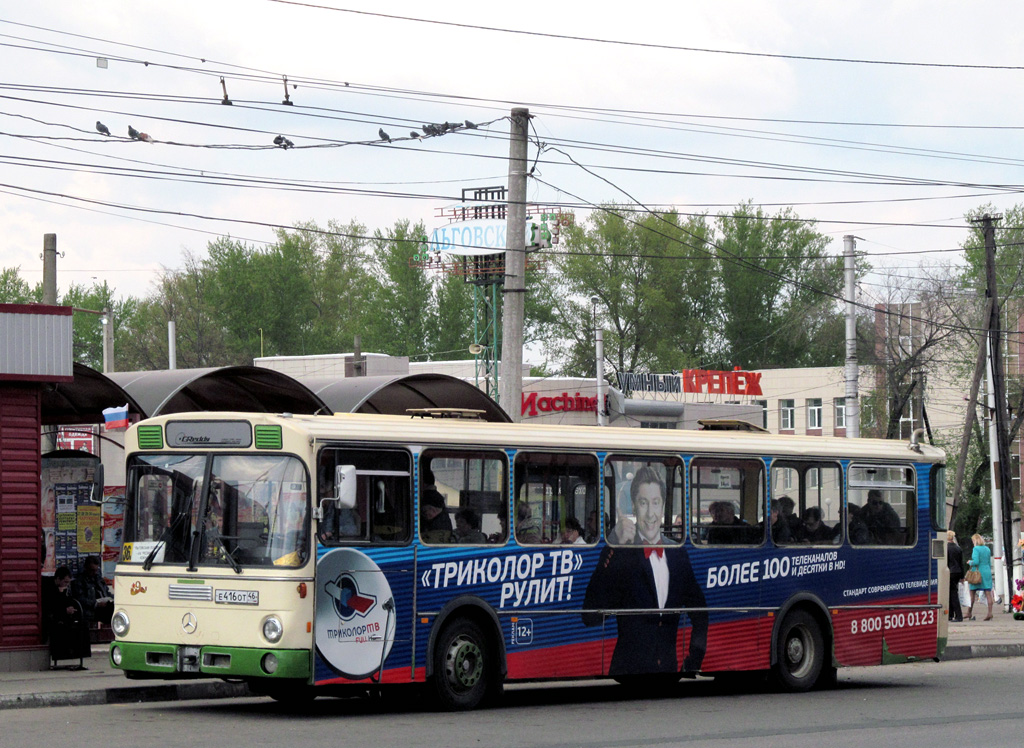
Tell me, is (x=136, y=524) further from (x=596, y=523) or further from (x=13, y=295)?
(x=13, y=295)

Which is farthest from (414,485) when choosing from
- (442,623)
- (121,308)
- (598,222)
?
(121,308)

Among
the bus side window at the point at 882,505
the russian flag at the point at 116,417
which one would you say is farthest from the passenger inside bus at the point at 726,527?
the russian flag at the point at 116,417

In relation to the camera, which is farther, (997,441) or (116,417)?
(997,441)

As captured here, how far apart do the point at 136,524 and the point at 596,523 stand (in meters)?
4.43

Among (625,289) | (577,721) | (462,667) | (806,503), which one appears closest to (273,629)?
(462,667)

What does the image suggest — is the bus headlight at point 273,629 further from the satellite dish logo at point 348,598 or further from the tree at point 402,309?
the tree at point 402,309

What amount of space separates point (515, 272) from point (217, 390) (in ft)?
15.3

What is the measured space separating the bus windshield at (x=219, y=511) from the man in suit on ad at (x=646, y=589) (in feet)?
11.2

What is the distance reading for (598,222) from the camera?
81375mm

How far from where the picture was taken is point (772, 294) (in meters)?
87.8

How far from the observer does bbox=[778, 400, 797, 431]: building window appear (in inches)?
3317

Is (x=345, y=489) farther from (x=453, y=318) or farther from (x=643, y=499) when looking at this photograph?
(x=453, y=318)

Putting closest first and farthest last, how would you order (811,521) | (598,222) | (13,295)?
(811,521) → (598,222) → (13,295)

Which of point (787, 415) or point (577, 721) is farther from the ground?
point (787, 415)
